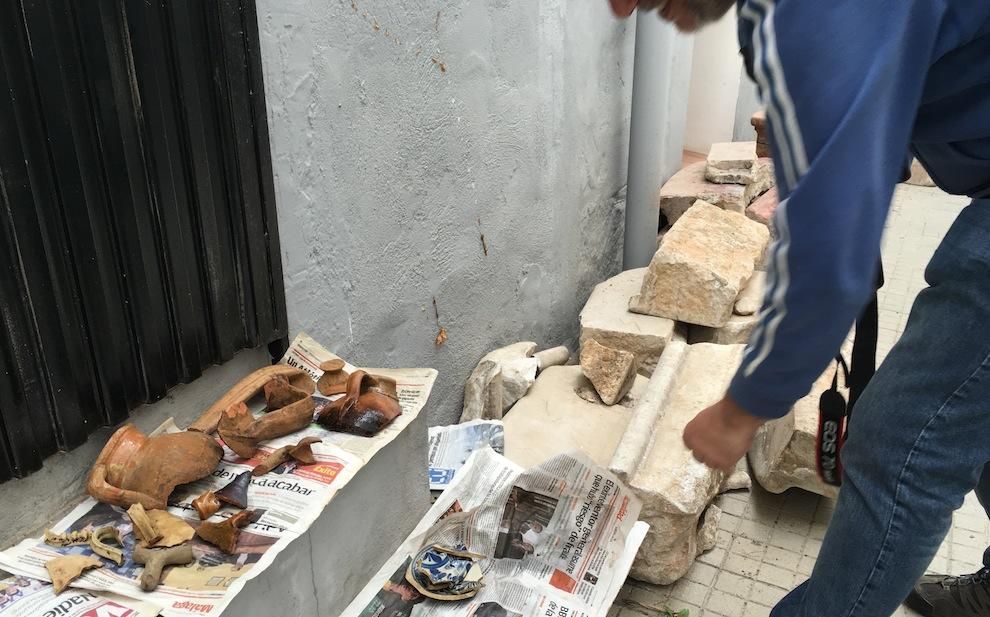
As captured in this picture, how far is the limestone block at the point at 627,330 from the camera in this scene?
3.00 metres

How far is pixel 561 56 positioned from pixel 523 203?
1.92 feet

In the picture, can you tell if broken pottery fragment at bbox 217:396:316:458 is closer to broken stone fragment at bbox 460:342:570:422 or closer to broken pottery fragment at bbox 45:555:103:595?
broken pottery fragment at bbox 45:555:103:595

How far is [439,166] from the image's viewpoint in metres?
2.34

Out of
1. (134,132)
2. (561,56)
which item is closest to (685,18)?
(134,132)

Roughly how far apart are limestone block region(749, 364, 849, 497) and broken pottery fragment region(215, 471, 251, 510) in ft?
5.04

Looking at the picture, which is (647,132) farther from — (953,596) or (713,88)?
(713,88)

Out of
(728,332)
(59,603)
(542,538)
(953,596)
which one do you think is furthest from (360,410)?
(728,332)

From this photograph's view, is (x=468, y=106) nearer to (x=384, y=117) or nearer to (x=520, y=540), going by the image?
(x=384, y=117)

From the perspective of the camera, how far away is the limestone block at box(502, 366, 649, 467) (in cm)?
251

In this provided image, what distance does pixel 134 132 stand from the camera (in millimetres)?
1354

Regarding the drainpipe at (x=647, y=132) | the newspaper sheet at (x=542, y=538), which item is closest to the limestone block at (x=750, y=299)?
the drainpipe at (x=647, y=132)

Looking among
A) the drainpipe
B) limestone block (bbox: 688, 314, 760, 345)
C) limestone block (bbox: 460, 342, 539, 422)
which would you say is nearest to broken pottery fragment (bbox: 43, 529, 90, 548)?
limestone block (bbox: 460, 342, 539, 422)

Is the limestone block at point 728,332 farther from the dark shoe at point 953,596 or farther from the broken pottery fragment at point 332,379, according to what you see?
the broken pottery fragment at point 332,379

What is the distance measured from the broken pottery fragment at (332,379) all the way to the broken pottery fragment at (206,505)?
399 millimetres
